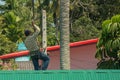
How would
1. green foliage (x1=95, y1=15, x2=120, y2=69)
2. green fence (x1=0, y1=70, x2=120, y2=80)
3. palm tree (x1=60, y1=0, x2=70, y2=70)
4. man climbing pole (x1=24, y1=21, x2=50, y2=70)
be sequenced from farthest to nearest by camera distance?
green foliage (x1=95, y1=15, x2=120, y2=69)
palm tree (x1=60, y1=0, x2=70, y2=70)
man climbing pole (x1=24, y1=21, x2=50, y2=70)
green fence (x1=0, y1=70, x2=120, y2=80)

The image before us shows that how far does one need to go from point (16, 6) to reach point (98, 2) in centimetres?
894

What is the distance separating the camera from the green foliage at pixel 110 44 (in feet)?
42.3

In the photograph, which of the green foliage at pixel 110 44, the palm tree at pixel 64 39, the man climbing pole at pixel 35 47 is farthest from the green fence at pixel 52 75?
the green foliage at pixel 110 44

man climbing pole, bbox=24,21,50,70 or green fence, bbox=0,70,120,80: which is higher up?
man climbing pole, bbox=24,21,50,70

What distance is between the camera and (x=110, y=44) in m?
13.0

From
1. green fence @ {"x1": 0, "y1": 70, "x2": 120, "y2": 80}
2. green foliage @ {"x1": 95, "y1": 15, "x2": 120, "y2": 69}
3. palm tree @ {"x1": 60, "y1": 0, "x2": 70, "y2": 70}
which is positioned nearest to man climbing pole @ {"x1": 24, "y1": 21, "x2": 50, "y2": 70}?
palm tree @ {"x1": 60, "y1": 0, "x2": 70, "y2": 70}

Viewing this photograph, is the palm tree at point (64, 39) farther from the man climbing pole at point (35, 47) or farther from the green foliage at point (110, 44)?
the green foliage at point (110, 44)

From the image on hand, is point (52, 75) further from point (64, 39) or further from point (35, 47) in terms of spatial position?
point (64, 39)

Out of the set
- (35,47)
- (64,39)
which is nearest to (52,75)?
(35,47)

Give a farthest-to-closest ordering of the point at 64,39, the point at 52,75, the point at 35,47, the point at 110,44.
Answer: the point at 110,44 < the point at 64,39 < the point at 35,47 < the point at 52,75

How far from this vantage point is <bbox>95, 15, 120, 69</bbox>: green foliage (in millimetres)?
12891

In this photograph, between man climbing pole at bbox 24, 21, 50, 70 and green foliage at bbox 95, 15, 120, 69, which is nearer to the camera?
man climbing pole at bbox 24, 21, 50, 70

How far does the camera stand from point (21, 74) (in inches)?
404

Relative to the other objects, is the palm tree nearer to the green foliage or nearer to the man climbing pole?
the man climbing pole
